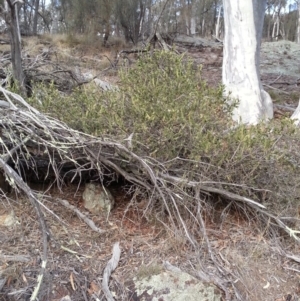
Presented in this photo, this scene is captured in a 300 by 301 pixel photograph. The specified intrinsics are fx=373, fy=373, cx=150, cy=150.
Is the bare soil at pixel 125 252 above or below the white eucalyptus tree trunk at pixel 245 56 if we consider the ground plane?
below

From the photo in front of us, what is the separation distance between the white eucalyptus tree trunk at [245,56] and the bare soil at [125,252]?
7.47 feet

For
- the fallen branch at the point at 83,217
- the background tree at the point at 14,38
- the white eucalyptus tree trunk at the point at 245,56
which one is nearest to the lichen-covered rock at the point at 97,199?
the fallen branch at the point at 83,217

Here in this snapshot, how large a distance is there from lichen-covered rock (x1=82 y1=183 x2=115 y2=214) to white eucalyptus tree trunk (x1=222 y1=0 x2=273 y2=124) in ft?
8.03

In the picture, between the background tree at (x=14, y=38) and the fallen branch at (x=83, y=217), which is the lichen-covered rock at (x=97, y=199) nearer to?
the fallen branch at (x=83, y=217)

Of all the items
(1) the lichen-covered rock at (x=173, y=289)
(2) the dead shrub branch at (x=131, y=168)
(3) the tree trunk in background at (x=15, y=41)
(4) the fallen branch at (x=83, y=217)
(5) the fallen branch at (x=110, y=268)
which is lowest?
(1) the lichen-covered rock at (x=173, y=289)

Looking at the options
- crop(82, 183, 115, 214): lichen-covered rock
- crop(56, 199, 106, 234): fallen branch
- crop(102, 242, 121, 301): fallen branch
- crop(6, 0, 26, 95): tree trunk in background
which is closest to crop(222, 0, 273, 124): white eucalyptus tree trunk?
crop(82, 183, 115, 214): lichen-covered rock

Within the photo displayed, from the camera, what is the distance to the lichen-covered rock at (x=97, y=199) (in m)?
3.98

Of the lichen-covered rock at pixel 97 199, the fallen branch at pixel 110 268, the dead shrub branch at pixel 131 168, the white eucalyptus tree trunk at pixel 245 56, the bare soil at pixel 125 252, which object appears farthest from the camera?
the white eucalyptus tree trunk at pixel 245 56

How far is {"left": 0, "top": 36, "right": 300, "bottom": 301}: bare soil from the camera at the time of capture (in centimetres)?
305

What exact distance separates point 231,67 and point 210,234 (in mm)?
3096

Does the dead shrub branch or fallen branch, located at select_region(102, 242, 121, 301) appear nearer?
fallen branch, located at select_region(102, 242, 121, 301)

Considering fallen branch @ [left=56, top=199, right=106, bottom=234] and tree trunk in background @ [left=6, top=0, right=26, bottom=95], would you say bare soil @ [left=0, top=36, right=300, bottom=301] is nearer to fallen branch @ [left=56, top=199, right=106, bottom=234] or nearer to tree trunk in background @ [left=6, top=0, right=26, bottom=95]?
fallen branch @ [left=56, top=199, right=106, bottom=234]

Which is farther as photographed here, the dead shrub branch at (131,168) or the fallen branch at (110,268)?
the dead shrub branch at (131,168)

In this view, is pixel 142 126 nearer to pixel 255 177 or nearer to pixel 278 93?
pixel 255 177
